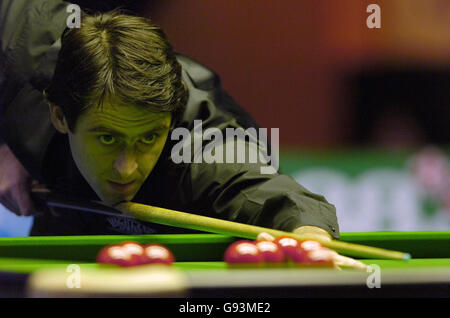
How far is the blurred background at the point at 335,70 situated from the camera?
6.04 metres

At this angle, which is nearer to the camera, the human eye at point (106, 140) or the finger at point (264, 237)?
the finger at point (264, 237)

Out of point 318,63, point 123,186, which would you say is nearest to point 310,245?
point 123,186

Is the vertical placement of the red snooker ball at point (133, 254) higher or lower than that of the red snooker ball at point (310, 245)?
lower

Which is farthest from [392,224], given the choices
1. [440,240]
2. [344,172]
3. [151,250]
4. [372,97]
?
[151,250]

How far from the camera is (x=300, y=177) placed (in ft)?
19.1

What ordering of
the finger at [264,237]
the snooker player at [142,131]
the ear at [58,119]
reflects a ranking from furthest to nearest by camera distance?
the ear at [58,119], the snooker player at [142,131], the finger at [264,237]

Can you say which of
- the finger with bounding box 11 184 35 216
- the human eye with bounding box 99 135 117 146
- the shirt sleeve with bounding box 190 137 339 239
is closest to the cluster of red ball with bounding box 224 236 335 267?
the shirt sleeve with bounding box 190 137 339 239

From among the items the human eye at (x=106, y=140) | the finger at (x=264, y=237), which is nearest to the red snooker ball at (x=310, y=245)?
the finger at (x=264, y=237)

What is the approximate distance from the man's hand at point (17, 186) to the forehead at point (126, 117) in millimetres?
774

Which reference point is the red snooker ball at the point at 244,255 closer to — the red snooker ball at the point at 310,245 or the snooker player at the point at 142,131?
the red snooker ball at the point at 310,245

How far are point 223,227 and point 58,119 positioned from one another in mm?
1083

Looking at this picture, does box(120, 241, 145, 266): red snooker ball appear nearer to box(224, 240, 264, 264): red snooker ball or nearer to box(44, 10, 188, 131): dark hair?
box(224, 240, 264, 264): red snooker ball

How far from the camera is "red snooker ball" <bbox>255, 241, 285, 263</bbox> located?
2.29 meters
